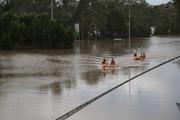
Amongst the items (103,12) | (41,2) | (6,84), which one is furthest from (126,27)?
(6,84)

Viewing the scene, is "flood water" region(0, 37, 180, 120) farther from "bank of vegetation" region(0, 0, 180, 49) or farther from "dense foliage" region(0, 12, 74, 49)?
"dense foliage" region(0, 12, 74, 49)

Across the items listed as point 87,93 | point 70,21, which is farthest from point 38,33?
point 87,93

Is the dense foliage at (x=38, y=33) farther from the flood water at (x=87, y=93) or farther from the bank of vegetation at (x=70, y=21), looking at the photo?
the flood water at (x=87, y=93)

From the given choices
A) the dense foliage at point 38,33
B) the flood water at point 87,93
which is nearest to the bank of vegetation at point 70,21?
the dense foliage at point 38,33

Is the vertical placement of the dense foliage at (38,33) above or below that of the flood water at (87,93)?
above

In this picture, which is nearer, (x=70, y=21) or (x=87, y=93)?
(x=87, y=93)

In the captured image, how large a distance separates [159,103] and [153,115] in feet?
5.83

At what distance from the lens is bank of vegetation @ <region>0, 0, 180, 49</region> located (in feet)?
135

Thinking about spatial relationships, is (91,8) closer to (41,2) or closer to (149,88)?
(41,2)

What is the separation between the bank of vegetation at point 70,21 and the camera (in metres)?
41.1

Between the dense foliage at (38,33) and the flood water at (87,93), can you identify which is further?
the dense foliage at (38,33)

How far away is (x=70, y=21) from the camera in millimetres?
58656

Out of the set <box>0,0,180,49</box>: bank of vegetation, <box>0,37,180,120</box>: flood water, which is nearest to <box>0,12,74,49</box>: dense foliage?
<box>0,0,180,49</box>: bank of vegetation

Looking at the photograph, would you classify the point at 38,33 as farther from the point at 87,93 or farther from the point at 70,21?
the point at 87,93
